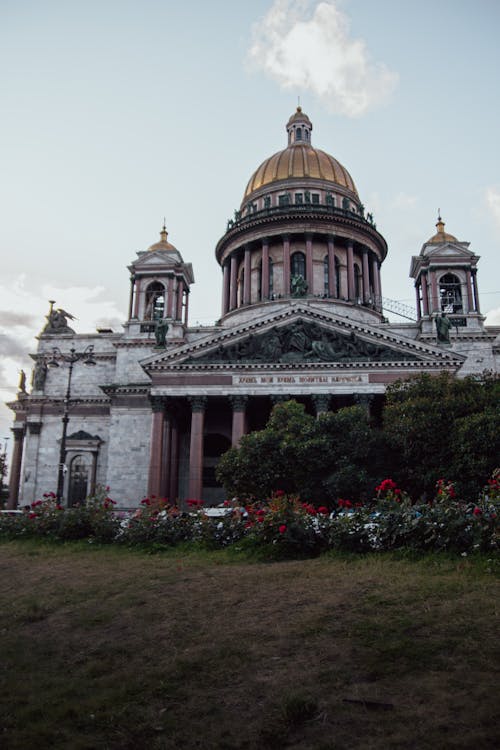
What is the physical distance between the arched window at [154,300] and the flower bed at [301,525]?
28392 mm

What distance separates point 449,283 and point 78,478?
101 feet

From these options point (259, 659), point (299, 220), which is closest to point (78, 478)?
point (299, 220)

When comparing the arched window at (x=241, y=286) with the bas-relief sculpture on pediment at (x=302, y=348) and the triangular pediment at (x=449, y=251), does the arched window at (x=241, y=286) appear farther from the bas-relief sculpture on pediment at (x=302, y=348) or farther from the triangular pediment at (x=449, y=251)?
the bas-relief sculpture on pediment at (x=302, y=348)

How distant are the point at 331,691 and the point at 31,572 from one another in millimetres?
9988

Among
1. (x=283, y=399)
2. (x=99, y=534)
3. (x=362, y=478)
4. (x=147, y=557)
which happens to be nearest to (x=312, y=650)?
(x=147, y=557)

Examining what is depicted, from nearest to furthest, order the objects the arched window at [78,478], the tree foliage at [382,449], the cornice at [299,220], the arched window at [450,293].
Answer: the tree foliage at [382,449], the arched window at [78,478], the arched window at [450,293], the cornice at [299,220]

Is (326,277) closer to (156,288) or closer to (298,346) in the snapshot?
(156,288)

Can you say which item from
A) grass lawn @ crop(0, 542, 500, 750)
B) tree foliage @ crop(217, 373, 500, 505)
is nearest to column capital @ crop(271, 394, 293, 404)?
tree foliage @ crop(217, 373, 500, 505)

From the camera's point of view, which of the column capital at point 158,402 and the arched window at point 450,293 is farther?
the arched window at point 450,293

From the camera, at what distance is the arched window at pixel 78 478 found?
45.1 m

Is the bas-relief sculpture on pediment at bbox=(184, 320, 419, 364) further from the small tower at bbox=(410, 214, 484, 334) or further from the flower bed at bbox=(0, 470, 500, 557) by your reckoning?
the flower bed at bbox=(0, 470, 500, 557)

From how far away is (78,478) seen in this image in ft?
149

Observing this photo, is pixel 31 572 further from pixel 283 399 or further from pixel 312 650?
pixel 283 399

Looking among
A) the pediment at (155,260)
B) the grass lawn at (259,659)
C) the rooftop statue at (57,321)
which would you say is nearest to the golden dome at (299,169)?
the pediment at (155,260)
